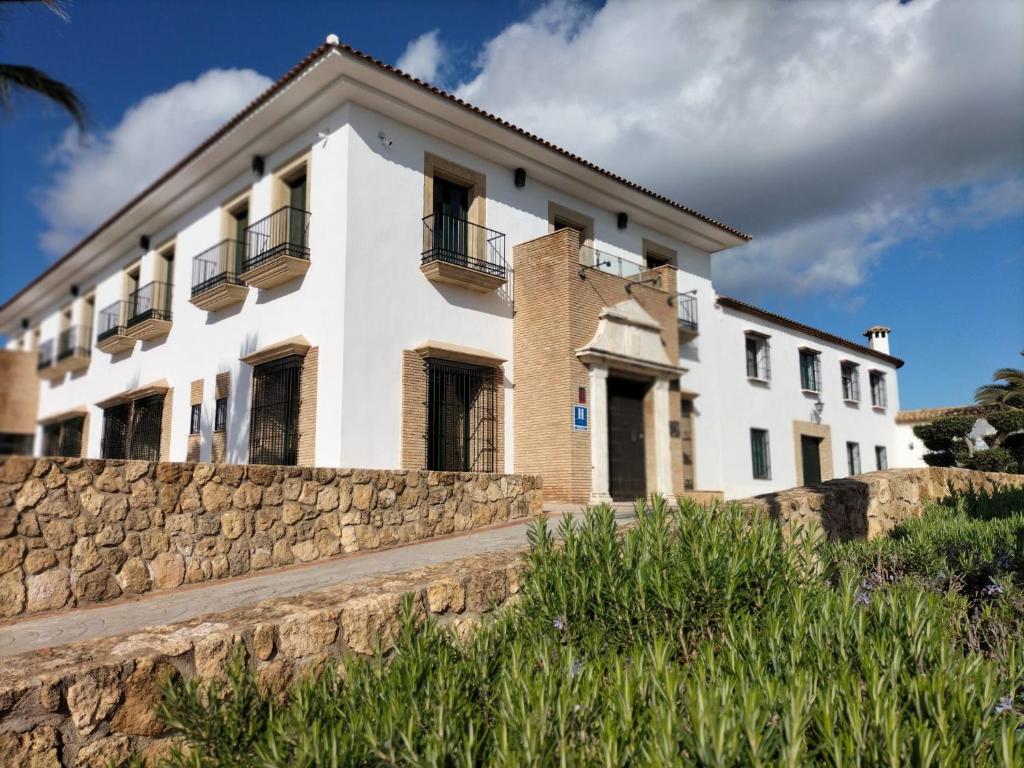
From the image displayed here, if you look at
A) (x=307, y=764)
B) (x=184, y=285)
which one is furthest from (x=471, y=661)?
(x=184, y=285)

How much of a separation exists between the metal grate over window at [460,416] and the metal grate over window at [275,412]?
2126 mm

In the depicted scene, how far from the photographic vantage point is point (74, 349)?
1967 cm

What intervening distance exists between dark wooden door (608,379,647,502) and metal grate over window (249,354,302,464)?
5.65 meters

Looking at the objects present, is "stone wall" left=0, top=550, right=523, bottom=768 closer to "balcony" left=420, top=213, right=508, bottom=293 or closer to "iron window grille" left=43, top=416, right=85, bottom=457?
"balcony" left=420, top=213, right=508, bottom=293

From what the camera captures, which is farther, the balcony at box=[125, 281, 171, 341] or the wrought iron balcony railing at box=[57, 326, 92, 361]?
the wrought iron balcony railing at box=[57, 326, 92, 361]

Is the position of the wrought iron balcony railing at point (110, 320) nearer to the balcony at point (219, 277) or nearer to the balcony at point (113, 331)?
the balcony at point (113, 331)

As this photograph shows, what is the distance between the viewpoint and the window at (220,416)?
43.7 ft

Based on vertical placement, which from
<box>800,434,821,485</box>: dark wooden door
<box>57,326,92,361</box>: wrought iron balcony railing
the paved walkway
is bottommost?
the paved walkway

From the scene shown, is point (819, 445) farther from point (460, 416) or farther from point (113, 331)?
point (113, 331)

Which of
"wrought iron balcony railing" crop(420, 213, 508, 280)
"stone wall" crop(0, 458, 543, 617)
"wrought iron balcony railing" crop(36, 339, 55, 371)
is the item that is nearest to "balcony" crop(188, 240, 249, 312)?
"wrought iron balcony railing" crop(420, 213, 508, 280)

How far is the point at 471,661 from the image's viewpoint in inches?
116

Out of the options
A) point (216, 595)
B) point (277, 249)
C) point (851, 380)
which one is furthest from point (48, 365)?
point (851, 380)

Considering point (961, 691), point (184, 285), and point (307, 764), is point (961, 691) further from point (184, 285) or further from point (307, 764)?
point (184, 285)

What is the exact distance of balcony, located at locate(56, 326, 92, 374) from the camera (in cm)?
1900
